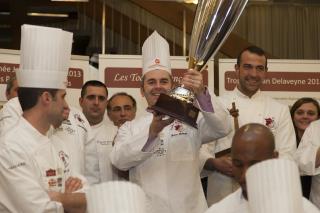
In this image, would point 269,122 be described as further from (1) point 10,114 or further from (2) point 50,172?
(2) point 50,172

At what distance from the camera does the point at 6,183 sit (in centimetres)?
280

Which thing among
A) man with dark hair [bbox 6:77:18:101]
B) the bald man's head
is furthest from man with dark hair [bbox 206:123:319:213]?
man with dark hair [bbox 6:77:18:101]

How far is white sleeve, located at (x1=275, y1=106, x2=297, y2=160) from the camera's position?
3.83 meters

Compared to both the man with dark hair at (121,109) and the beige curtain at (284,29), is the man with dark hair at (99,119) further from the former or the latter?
the beige curtain at (284,29)

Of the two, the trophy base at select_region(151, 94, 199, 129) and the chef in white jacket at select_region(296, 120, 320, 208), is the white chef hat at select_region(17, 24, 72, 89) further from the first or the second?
the chef in white jacket at select_region(296, 120, 320, 208)

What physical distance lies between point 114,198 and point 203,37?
60.8 inches

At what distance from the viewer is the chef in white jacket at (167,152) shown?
3402mm

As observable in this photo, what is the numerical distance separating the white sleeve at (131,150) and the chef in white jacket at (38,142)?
0.50 meters

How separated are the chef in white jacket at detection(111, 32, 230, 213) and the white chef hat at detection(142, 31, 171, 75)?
0.14 ft

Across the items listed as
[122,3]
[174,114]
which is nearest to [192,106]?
[174,114]

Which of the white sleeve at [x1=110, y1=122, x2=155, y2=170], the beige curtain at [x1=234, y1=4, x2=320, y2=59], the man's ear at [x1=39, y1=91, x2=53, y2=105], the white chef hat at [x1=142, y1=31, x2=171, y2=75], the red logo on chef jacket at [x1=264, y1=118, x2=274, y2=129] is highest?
the beige curtain at [x1=234, y1=4, x2=320, y2=59]

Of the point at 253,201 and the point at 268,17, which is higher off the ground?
the point at 268,17

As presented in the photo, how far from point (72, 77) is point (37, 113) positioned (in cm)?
238

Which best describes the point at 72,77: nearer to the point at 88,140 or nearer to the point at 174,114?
the point at 88,140
